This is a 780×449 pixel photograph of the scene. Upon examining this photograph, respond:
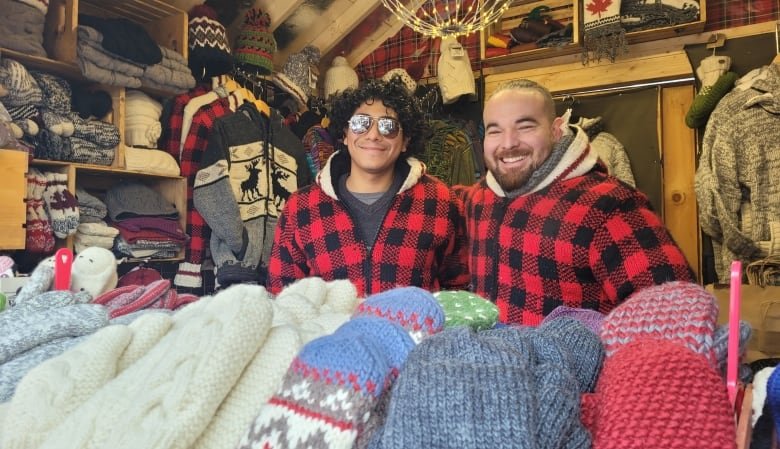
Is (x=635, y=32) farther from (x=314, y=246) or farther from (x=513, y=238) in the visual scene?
(x=314, y=246)

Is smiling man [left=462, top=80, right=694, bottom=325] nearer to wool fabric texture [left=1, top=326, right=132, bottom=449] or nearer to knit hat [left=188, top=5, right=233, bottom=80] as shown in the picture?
wool fabric texture [left=1, top=326, right=132, bottom=449]

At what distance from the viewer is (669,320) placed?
0.59 meters

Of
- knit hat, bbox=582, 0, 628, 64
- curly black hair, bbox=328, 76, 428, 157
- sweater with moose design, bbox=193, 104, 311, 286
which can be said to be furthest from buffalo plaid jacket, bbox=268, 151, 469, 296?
knit hat, bbox=582, 0, 628, 64

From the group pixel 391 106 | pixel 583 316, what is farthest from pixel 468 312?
pixel 391 106

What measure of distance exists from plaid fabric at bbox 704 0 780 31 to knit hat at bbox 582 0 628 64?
511 millimetres

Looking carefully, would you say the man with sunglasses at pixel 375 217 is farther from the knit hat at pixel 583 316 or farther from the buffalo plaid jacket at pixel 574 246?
the knit hat at pixel 583 316

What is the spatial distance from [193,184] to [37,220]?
84cm

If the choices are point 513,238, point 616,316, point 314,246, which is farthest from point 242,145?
point 616,316

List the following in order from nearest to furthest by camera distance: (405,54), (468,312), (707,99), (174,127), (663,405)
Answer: (663,405)
(468,312)
(174,127)
(707,99)
(405,54)

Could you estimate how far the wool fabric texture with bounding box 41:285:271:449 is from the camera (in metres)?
0.45

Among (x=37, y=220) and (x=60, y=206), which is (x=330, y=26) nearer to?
(x=60, y=206)

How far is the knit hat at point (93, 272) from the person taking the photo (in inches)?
42.6

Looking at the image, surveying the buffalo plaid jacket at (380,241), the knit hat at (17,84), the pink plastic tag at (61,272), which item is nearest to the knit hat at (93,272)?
the pink plastic tag at (61,272)

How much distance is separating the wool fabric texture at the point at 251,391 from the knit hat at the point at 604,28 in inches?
129
